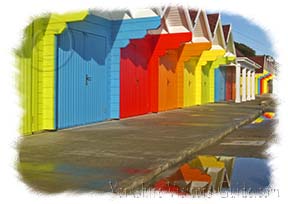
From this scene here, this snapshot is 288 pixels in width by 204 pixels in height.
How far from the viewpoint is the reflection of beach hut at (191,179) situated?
5.70 metres

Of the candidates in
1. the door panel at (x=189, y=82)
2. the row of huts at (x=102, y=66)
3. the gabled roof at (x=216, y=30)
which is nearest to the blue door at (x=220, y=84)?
the gabled roof at (x=216, y=30)

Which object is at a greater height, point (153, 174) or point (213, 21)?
point (213, 21)

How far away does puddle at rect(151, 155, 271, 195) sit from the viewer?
18.7ft

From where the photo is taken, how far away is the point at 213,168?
24.0 feet

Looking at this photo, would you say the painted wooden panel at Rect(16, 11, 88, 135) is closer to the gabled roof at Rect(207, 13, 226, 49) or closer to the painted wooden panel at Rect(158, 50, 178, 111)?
the painted wooden panel at Rect(158, 50, 178, 111)

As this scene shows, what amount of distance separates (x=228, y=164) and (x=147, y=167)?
185cm

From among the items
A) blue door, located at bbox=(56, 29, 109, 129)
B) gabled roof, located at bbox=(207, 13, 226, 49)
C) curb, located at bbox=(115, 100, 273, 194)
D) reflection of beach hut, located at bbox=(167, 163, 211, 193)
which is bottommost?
reflection of beach hut, located at bbox=(167, 163, 211, 193)

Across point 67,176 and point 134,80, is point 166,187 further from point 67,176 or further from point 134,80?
point 134,80

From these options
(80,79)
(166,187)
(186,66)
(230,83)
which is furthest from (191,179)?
(230,83)

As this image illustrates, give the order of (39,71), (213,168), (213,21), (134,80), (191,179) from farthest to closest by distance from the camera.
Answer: (213,21) < (134,80) < (39,71) < (213,168) < (191,179)

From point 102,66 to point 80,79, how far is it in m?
1.68

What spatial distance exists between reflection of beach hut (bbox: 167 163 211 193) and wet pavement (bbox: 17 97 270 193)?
0.25 m

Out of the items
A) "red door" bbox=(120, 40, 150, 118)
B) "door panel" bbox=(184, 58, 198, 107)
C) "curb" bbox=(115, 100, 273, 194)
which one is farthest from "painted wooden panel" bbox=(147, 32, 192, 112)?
"curb" bbox=(115, 100, 273, 194)

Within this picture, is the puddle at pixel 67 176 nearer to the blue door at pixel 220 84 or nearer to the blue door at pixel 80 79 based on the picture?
the blue door at pixel 80 79
